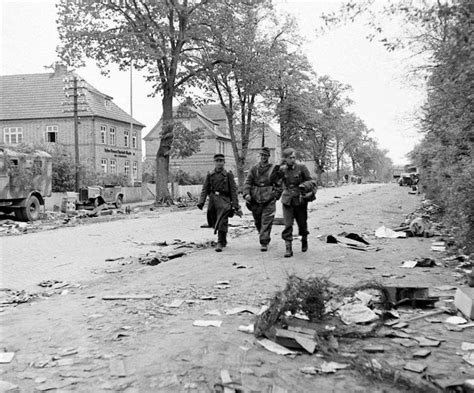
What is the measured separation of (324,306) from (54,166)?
1166 inches

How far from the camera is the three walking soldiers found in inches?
395

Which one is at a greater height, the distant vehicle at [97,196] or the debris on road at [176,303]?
the distant vehicle at [97,196]

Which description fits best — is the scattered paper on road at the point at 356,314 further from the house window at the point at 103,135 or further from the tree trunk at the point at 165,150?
the house window at the point at 103,135

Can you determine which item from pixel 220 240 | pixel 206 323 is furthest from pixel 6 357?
pixel 220 240

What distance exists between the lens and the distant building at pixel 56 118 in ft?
161

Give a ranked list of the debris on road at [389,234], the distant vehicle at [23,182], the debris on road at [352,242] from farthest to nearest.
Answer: the distant vehicle at [23,182] < the debris on road at [389,234] < the debris on road at [352,242]

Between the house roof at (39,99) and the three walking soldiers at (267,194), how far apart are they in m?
40.3

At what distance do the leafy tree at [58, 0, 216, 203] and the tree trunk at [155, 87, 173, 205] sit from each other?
6cm

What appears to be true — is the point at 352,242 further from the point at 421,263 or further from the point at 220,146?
the point at 220,146

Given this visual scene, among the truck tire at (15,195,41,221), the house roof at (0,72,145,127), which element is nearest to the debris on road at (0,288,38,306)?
the truck tire at (15,195,41,221)

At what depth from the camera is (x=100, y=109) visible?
50.7m

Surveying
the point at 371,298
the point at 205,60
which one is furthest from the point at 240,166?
the point at 371,298

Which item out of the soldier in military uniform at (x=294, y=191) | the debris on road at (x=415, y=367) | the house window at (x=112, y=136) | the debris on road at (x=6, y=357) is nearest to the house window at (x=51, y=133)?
the house window at (x=112, y=136)

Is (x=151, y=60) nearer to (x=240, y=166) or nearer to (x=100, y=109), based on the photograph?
(x=240, y=166)
